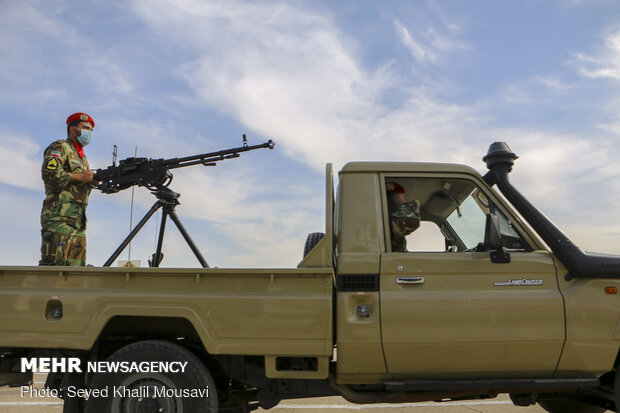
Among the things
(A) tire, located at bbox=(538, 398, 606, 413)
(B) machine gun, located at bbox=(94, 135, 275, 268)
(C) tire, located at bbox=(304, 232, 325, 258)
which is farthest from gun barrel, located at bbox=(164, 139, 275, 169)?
(A) tire, located at bbox=(538, 398, 606, 413)

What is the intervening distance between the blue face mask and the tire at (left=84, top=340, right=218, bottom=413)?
2.73 meters

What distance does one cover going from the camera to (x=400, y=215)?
3.61m

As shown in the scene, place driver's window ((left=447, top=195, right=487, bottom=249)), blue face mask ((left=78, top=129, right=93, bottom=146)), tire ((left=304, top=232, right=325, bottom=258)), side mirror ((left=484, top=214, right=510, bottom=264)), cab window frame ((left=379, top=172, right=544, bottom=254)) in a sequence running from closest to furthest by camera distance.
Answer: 1. side mirror ((left=484, top=214, right=510, bottom=264))
2. cab window frame ((left=379, top=172, right=544, bottom=254))
3. driver's window ((left=447, top=195, right=487, bottom=249))
4. tire ((left=304, top=232, right=325, bottom=258))
5. blue face mask ((left=78, top=129, right=93, bottom=146))

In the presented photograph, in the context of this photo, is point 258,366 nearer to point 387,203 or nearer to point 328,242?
point 328,242

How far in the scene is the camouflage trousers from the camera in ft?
14.5

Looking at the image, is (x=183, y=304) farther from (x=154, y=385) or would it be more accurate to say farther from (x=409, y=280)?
(x=409, y=280)

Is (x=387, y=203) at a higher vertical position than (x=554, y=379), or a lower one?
higher

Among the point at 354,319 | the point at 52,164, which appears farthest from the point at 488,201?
the point at 52,164

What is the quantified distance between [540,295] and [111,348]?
341 centimetres

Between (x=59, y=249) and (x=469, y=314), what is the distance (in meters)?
3.88

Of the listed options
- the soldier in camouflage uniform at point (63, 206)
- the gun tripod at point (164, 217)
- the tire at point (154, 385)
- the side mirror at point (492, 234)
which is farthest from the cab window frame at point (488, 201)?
the soldier in camouflage uniform at point (63, 206)

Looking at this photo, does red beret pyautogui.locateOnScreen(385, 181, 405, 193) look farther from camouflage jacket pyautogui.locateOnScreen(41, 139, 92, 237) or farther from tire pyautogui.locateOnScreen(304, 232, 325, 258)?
camouflage jacket pyautogui.locateOnScreen(41, 139, 92, 237)

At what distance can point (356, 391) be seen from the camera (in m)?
3.43

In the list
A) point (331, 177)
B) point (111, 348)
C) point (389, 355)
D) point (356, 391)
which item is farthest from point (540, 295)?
point (111, 348)
